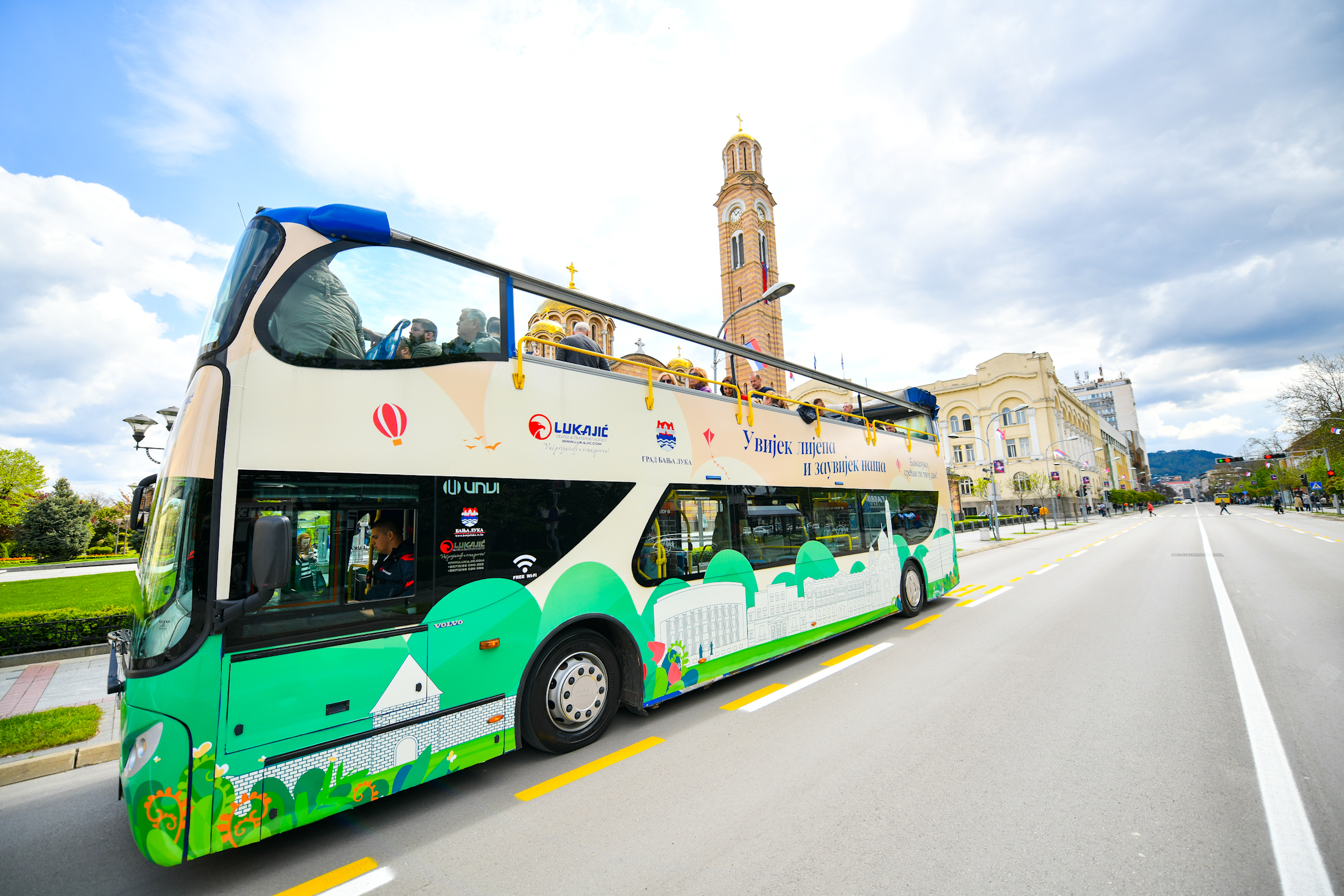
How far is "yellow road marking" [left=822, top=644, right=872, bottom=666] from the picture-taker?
6598mm

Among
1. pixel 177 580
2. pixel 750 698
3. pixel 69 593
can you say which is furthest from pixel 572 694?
pixel 69 593

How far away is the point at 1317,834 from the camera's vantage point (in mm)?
2922

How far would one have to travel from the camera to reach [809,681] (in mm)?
5902

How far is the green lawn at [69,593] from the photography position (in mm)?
Answer: 10094

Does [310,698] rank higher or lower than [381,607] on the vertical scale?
lower

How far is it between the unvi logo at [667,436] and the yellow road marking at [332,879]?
140 inches

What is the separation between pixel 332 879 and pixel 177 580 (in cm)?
179

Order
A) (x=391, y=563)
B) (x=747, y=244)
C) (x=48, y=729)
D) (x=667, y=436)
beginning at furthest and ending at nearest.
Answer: (x=747, y=244) → (x=667, y=436) → (x=48, y=729) → (x=391, y=563)

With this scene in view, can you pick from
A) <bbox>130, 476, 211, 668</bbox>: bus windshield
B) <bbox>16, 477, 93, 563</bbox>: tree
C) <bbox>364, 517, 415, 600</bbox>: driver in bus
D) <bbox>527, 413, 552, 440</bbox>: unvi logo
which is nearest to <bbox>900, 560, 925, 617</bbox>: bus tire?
<bbox>527, 413, 552, 440</bbox>: unvi logo

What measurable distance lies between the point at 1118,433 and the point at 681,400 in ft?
526

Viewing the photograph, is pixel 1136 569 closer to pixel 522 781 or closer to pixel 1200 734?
pixel 1200 734

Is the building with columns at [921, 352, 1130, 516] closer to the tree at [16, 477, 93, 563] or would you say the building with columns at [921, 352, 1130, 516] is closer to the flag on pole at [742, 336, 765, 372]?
the flag on pole at [742, 336, 765, 372]

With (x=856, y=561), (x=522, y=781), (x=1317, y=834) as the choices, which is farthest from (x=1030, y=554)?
(x=522, y=781)

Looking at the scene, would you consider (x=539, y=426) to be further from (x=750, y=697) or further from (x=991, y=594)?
(x=991, y=594)
